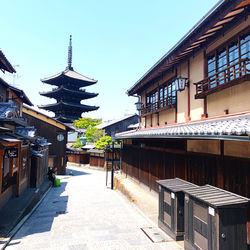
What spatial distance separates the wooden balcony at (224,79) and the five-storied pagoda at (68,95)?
3683 centimetres

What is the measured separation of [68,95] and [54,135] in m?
20.4

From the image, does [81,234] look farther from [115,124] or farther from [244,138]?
[115,124]

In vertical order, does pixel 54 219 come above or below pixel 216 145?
below

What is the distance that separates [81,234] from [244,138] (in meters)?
6.24

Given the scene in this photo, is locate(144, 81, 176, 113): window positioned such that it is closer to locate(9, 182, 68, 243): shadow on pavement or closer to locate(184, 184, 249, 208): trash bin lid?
locate(184, 184, 249, 208): trash bin lid

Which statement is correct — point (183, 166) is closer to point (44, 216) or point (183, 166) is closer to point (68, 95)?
point (44, 216)

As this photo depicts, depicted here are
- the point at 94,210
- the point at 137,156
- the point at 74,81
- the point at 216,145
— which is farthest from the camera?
the point at 74,81

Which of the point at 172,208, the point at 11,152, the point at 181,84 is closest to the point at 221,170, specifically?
the point at 172,208

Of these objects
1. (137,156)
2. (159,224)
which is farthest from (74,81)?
(159,224)

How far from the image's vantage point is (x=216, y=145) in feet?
22.1

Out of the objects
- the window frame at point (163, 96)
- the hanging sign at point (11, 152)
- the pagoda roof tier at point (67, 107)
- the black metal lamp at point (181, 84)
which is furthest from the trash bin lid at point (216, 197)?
the pagoda roof tier at point (67, 107)

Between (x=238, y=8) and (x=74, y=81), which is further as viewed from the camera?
(x=74, y=81)

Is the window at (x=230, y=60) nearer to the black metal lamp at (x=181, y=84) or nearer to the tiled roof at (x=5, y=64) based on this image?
the black metal lamp at (x=181, y=84)

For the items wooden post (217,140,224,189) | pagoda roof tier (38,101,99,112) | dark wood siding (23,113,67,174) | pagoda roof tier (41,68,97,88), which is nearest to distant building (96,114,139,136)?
pagoda roof tier (38,101,99,112)
